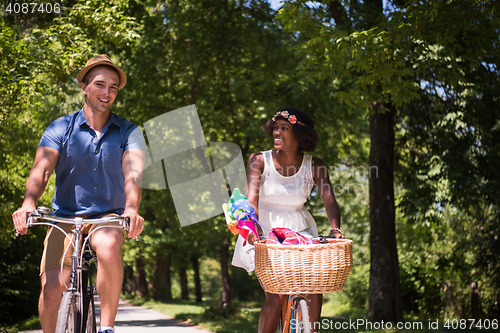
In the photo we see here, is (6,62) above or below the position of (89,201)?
above

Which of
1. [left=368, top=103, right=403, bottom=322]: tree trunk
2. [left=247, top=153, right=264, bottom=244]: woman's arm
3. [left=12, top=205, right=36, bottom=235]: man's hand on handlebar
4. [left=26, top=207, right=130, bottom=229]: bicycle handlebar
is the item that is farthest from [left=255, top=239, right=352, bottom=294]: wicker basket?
[left=368, top=103, right=403, bottom=322]: tree trunk

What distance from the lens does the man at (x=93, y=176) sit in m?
3.15

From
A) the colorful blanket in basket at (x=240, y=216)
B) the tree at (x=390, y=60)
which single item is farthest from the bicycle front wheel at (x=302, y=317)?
the tree at (x=390, y=60)

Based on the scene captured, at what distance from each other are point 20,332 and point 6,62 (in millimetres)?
4768

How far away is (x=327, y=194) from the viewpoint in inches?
159

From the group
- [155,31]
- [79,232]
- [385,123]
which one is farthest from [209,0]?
[79,232]

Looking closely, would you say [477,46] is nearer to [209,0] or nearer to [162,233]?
[209,0]

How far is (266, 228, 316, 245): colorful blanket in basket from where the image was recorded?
356 centimetres

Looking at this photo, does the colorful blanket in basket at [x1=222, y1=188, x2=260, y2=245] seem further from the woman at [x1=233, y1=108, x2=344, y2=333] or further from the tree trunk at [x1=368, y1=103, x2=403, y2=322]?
the tree trunk at [x1=368, y1=103, x2=403, y2=322]

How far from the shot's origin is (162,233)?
1595cm

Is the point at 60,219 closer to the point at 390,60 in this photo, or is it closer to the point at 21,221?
the point at 21,221

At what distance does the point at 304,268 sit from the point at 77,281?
140 centimetres

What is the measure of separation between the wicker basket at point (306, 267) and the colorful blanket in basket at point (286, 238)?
263 mm

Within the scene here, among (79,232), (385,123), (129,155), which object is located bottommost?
(79,232)
